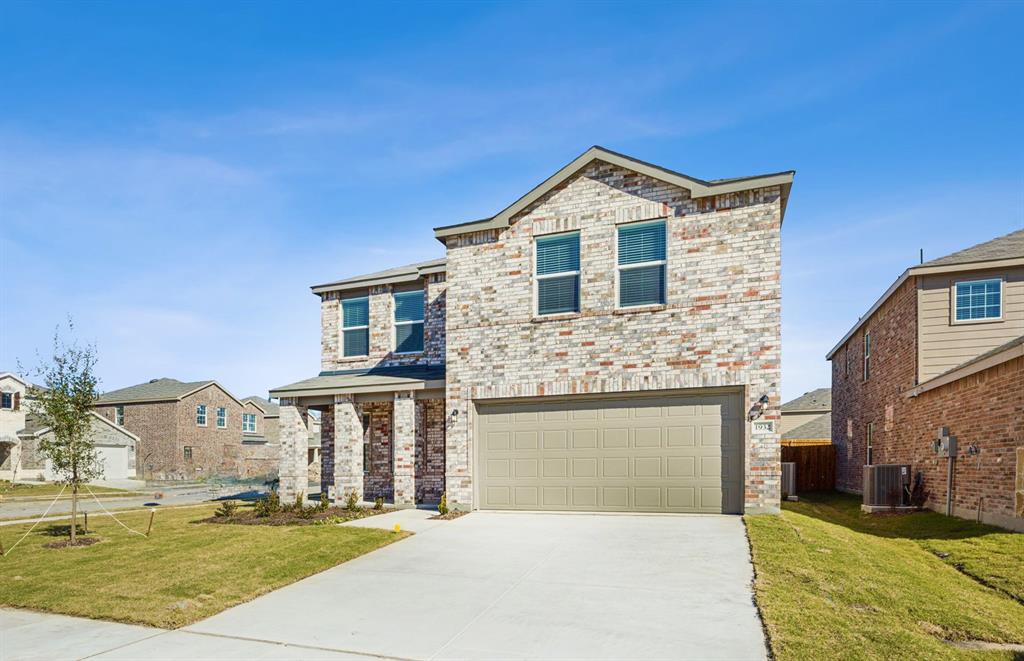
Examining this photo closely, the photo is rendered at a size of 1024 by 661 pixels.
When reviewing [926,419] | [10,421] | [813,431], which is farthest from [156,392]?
[926,419]

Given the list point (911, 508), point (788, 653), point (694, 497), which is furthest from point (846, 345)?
point (788, 653)

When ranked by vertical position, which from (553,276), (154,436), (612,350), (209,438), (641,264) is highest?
(641,264)

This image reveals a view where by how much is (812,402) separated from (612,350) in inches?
1089

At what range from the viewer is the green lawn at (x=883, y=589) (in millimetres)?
5574

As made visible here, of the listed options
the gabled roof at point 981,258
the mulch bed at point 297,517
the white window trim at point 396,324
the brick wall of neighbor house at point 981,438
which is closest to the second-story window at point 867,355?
the gabled roof at point 981,258

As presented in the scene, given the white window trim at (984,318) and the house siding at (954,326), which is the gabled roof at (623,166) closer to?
the house siding at (954,326)

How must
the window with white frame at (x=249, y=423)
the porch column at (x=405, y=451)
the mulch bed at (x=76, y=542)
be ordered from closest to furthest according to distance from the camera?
the mulch bed at (x=76, y=542), the porch column at (x=405, y=451), the window with white frame at (x=249, y=423)

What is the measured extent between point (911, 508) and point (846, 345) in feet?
37.9

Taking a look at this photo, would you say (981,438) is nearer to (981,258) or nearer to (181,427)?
(981,258)

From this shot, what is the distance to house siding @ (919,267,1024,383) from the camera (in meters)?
15.3

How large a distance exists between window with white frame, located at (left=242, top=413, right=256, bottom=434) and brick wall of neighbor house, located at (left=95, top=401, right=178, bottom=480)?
753 cm

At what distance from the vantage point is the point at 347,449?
53.1 feet

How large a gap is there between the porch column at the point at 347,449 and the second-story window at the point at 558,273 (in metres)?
6.17

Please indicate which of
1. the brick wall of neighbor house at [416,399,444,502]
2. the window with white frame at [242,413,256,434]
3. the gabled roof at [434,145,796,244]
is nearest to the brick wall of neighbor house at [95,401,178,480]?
the window with white frame at [242,413,256,434]
